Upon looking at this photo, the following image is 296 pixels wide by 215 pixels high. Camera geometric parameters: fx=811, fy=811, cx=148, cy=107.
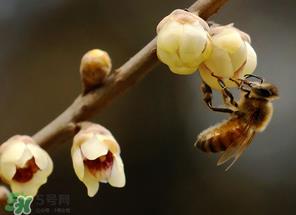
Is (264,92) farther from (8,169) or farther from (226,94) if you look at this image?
(8,169)

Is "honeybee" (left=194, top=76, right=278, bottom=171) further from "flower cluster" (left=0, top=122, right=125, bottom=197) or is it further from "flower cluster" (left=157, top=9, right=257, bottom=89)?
"flower cluster" (left=0, top=122, right=125, bottom=197)

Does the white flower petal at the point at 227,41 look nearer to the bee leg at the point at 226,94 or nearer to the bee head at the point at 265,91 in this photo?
the bee leg at the point at 226,94

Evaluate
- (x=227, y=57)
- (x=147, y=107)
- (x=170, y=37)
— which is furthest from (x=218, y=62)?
(x=147, y=107)

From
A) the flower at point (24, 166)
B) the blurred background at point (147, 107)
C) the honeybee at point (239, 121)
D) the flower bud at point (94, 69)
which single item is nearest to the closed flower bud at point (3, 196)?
the flower at point (24, 166)

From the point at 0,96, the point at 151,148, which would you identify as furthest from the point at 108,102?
the point at 151,148

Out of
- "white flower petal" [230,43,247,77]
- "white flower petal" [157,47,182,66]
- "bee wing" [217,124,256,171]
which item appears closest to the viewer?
"white flower petal" [157,47,182,66]

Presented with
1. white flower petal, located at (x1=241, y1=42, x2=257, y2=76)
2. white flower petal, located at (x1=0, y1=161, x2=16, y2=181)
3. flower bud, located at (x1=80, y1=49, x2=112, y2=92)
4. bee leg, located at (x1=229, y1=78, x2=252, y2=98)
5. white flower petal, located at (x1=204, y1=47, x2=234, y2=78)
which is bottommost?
bee leg, located at (x1=229, y1=78, x2=252, y2=98)

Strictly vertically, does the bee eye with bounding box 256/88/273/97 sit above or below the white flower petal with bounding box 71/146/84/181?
below

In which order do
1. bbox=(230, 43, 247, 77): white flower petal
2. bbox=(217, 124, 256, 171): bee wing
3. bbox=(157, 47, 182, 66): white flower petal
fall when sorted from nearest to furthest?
bbox=(157, 47, 182, 66): white flower petal < bbox=(230, 43, 247, 77): white flower petal < bbox=(217, 124, 256, 171): bee wing

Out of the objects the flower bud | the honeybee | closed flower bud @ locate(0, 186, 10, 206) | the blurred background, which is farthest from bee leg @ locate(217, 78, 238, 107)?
the blurred background
